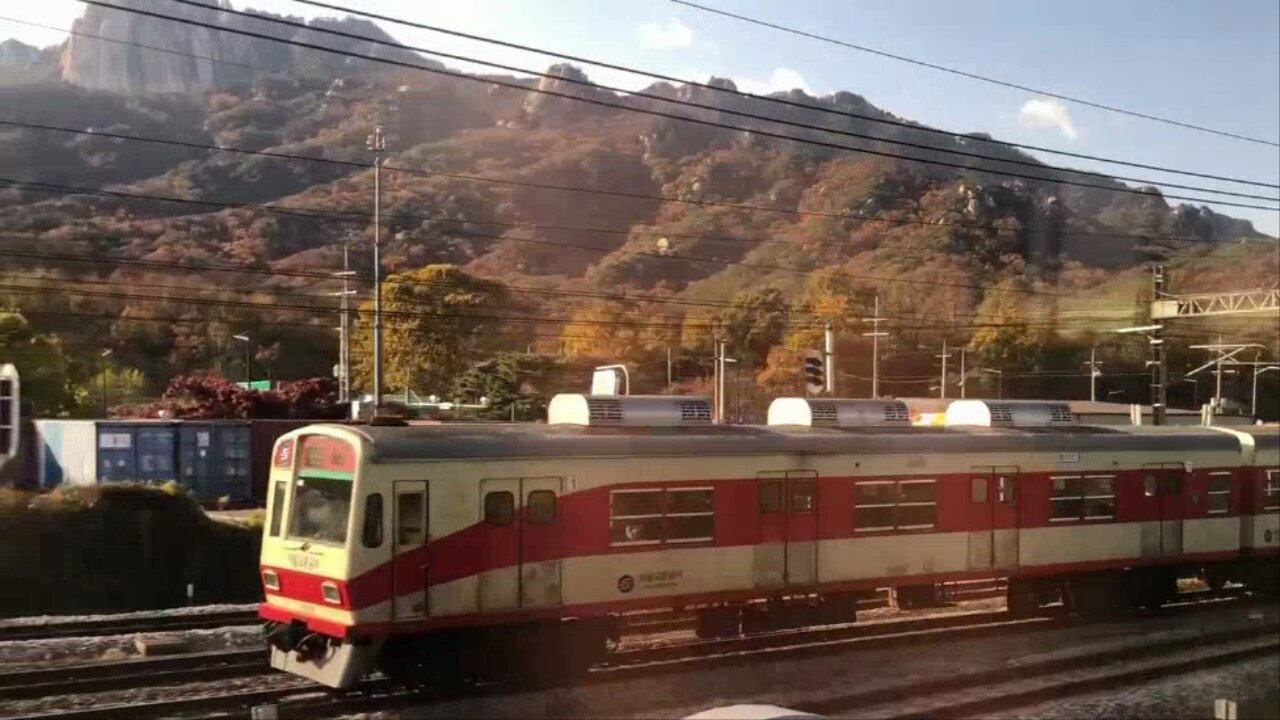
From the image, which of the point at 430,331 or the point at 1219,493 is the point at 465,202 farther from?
the point at 1219,493

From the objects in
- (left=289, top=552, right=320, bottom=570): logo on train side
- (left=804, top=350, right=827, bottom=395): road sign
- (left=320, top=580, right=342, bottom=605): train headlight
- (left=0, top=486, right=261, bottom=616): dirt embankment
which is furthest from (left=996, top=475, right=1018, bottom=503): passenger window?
(left=0, top=486, right=261, bottom=616): dirt embankment

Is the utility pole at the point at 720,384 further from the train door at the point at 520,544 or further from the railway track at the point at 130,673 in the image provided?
the railway track at the point at 130,673

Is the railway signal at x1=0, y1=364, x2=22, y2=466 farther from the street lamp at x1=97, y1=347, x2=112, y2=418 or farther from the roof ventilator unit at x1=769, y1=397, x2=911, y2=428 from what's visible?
the street lamp at x1=97, y1=347, x2=112, y2=418

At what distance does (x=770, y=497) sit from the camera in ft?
44.4

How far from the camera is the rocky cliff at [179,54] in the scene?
53.2 metres

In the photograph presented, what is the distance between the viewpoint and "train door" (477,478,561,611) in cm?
1130

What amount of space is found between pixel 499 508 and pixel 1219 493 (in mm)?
14178

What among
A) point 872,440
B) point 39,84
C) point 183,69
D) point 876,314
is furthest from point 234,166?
point 872,440

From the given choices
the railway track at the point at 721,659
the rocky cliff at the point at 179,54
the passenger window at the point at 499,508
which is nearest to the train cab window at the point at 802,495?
the railway track at the point at 721,659

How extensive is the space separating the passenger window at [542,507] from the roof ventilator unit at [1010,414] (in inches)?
327

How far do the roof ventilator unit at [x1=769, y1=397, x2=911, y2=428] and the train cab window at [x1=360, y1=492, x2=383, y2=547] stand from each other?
664 cm

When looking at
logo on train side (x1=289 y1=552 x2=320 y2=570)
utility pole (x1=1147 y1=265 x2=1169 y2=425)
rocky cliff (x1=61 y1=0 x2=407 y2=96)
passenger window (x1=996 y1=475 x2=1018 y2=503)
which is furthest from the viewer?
rocky cliff (x1=61 y1=0 x2=407 y2=96)

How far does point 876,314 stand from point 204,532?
31757mm

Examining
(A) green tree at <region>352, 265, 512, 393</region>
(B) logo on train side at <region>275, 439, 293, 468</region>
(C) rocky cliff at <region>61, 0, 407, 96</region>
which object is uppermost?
(C) rocky cliff at <region>61, 0, 407, 96</region>
